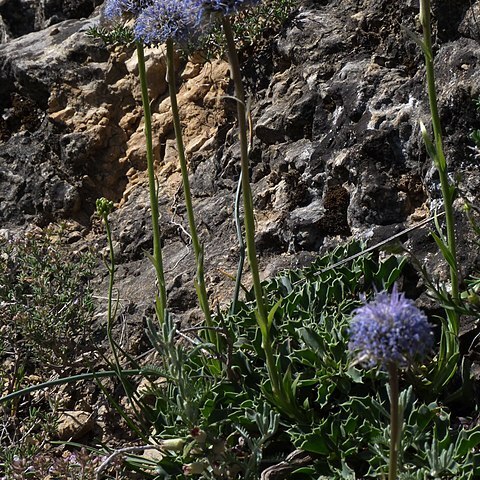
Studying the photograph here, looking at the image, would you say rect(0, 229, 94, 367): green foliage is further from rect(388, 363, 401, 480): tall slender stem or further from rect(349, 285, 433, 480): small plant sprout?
rect(349, 285, 433, 480): small plant sprout

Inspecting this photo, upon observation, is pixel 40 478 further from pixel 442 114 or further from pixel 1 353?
pixel 442 114

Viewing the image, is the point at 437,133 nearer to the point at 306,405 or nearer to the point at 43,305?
the point at 306,405

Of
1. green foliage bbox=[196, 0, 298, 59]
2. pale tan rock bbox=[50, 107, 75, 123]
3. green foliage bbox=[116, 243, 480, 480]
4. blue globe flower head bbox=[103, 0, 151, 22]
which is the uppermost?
blue globe flower head bbox=[103, 0, 151, 22]

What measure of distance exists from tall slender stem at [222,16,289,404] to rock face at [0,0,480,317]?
123cm

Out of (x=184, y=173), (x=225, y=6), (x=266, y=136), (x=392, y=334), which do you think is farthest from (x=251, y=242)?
(x=266, y=136)

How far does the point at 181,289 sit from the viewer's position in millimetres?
4789

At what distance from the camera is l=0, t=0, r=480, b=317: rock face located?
4410mm

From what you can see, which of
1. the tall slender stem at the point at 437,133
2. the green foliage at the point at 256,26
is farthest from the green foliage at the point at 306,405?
the green foliage at the point at 256,26

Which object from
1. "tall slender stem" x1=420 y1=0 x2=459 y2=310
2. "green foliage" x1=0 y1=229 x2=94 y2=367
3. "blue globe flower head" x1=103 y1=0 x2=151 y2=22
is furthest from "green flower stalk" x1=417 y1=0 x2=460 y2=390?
"green foliage" x1=0 y1=229 x2=94 y2=367

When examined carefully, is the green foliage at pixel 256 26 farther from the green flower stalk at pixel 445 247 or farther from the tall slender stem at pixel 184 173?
the green flower stalk at pixel 445 247

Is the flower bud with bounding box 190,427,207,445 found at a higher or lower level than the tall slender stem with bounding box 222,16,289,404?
lower

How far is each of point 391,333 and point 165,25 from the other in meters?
1.71

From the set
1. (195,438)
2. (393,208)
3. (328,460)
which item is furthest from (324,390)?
(393,208)

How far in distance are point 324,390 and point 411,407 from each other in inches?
14.7
